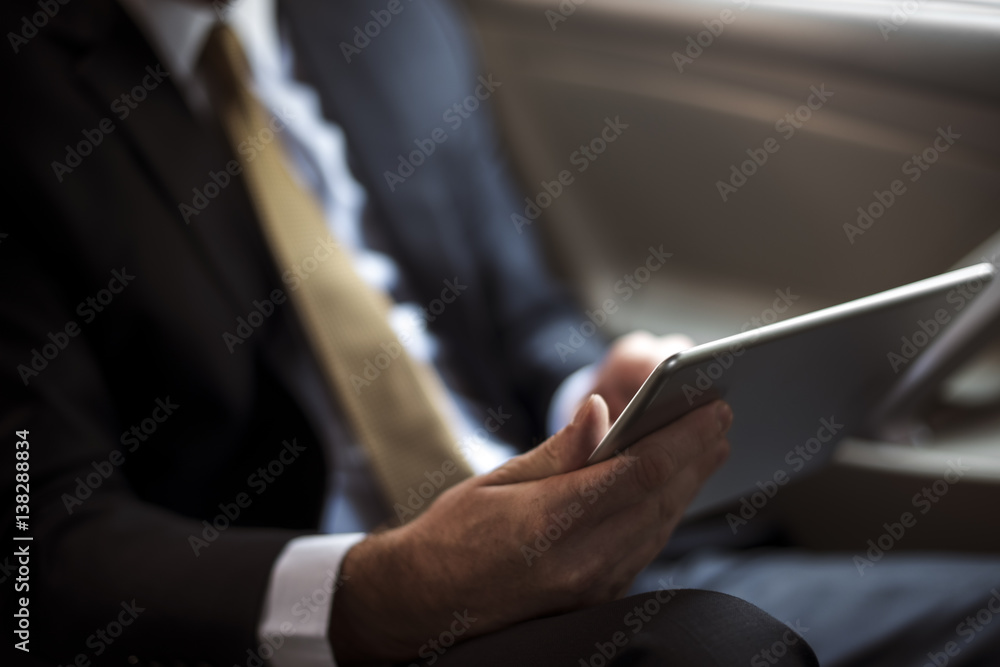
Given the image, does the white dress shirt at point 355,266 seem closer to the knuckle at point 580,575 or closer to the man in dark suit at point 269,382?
the man in dark suit at point 269,382

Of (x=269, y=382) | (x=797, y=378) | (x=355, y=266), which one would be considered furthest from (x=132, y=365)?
(x=797, y=378)

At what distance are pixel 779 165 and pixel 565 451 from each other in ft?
2.49

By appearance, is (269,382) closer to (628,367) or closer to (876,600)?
(628,367)

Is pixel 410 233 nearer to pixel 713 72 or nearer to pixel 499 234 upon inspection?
pixel 499 234

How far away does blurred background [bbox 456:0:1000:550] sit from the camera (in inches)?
34.9

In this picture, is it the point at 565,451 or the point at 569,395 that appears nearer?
the point at 565,451

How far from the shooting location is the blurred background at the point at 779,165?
0.89 m

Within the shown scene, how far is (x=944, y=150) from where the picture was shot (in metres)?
0.90

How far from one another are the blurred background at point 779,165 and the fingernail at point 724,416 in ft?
1.86

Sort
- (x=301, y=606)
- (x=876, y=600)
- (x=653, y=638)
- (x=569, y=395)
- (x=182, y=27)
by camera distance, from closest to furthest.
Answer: (x=653, y=638) < (x=301, y=606) < (x=876, y=600) < (x=182, y=27) < (x=569, y=395)

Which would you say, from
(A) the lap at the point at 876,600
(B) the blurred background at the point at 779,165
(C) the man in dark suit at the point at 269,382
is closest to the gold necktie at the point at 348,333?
(C) the man in dark suit at the point at 269,382

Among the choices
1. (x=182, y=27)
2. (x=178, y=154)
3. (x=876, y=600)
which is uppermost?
(x=182, y=27)

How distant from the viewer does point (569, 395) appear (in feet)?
3.28

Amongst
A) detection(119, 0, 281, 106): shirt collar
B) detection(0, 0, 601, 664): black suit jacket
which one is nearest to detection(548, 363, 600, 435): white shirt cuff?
detection(0, 0, 601, 664): black suit jacket
